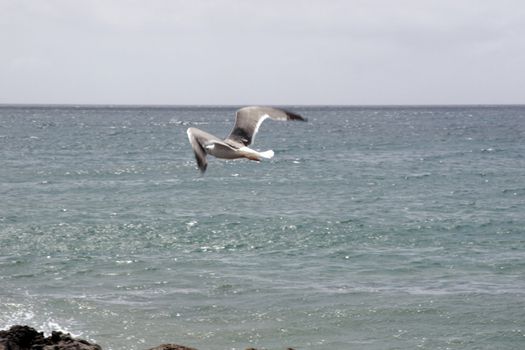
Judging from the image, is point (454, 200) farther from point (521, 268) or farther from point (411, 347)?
point (411, 347)

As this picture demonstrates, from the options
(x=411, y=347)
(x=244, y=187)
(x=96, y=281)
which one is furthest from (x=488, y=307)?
(x=244, y=187)

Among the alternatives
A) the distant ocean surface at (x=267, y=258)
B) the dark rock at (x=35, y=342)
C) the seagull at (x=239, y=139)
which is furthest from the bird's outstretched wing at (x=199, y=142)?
the distant ocean surface at (x=267, y=258)

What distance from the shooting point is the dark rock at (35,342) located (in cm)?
1109

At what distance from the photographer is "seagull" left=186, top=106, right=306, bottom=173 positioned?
1182 centimetres

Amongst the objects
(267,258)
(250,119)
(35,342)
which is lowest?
(267,258)

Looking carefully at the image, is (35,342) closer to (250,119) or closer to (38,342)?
(38,342)

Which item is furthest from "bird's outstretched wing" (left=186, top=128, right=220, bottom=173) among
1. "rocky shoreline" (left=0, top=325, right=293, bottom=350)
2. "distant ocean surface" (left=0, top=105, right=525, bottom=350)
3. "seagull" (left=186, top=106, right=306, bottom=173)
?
"distant ocean surface" (left=0, top=105, right=525, bottom=350)

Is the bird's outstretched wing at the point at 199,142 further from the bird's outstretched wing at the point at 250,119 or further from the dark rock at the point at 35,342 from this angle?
the dark rock at the point at 35,342

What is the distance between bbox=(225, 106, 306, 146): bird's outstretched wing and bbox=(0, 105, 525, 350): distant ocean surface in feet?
16.0

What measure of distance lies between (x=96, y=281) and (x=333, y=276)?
5.56 metres

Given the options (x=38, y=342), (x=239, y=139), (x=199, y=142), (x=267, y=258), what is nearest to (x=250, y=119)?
(x=239, y=139)

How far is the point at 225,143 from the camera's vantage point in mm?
12102

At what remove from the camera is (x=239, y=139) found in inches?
525

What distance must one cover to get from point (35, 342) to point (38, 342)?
39 mm
